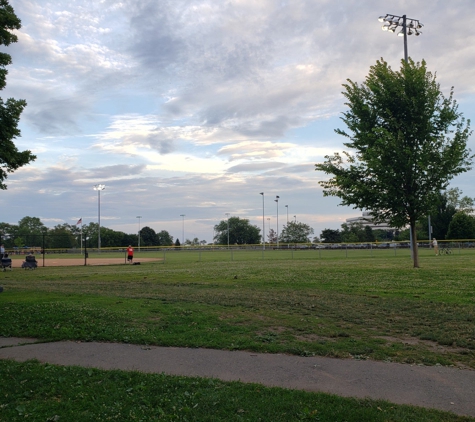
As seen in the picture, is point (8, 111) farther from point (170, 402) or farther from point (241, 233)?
point (241, 233)

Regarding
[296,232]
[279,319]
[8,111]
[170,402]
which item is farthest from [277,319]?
[296,232]

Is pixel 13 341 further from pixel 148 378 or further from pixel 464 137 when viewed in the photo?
pixel 464 137

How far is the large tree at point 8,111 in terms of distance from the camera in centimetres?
1230

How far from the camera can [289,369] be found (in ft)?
19.9

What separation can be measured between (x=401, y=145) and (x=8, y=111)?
16.1m

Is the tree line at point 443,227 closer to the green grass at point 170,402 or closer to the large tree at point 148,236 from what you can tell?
the green grass at point 170,402

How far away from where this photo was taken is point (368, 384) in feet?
17.6

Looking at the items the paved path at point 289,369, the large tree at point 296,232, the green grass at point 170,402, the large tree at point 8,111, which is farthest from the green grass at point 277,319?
the large tree at point 296,232

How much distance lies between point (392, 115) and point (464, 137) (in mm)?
3408

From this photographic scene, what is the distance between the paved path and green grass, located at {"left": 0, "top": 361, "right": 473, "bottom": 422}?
1.25 feet

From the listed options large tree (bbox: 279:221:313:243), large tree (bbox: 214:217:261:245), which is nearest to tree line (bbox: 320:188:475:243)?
large tree (bbox: 279:221:313:243)

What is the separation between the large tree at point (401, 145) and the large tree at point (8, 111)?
46.3 ft

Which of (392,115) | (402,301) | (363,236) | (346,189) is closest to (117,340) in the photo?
(402,301)

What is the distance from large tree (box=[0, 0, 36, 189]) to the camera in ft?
40.4
